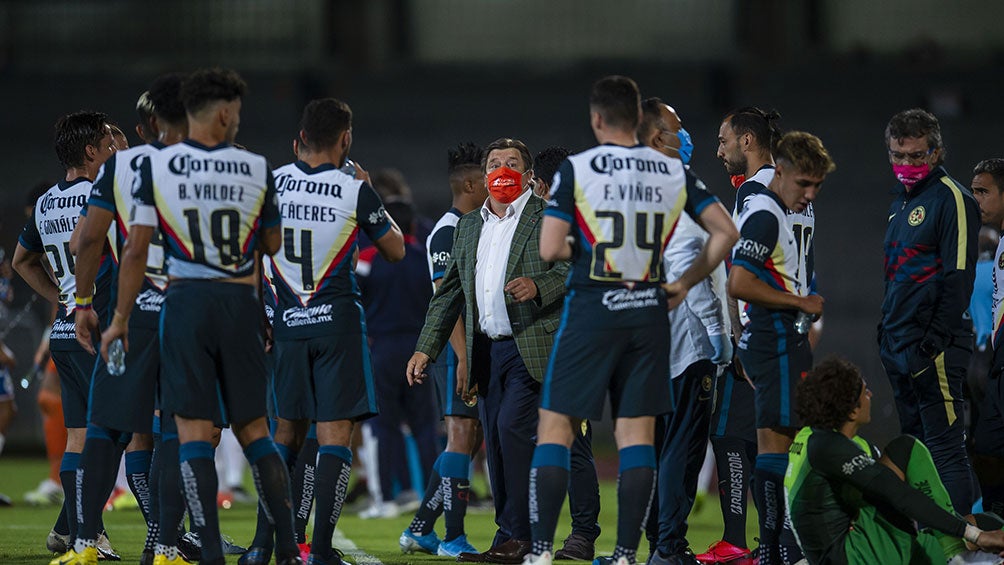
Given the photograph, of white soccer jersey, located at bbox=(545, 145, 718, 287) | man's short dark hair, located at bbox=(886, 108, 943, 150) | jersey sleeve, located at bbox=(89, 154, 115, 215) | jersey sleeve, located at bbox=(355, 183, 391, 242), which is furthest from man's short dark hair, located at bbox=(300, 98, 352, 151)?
man's short dark hair, located at bbox=(886, 108, 943, 150)

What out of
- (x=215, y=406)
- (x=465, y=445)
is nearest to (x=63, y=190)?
(x=215, y=406)

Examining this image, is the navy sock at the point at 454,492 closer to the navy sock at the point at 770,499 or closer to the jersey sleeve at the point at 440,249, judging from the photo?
the jersey sleeve at the point at 440,249

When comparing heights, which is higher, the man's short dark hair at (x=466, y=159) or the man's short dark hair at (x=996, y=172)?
the man's short dark hair at (x=466, y=159)

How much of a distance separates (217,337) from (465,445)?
252 centimetres

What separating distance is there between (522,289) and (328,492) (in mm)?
1527

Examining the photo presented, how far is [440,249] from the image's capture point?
835 centimetres

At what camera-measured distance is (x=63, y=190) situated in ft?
24.3

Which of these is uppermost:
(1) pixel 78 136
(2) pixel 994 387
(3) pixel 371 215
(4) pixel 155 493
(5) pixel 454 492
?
(1) pixel 78 136

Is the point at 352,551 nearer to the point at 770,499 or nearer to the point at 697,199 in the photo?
the point at 770,499

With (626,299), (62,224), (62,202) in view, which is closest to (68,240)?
(62,224)

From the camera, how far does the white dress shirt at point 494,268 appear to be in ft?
25.0

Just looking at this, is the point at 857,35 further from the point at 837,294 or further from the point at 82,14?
the point at 82,14

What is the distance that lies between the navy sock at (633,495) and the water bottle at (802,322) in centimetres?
113

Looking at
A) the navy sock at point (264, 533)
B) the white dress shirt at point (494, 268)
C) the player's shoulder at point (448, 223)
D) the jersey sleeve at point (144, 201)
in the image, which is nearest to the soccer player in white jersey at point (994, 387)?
the white dress shirt at point (494, 268)
